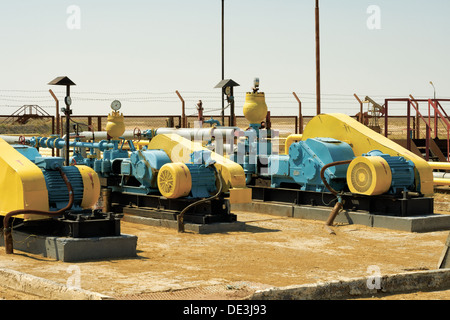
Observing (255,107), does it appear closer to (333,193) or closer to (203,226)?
(333,193)

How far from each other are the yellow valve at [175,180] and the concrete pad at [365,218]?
3159 millimetres

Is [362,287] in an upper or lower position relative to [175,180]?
lower

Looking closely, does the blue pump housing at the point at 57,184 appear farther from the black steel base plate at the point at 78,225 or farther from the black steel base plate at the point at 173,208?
the black steel base plate at the point at 173,208

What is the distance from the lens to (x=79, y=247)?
37.2ft

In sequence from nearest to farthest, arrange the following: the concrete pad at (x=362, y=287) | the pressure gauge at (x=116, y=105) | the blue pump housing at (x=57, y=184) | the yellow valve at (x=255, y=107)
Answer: the concrete pad at (x=362, y=287) → the blue pump housing at (x=57, y=184) → the pressure gauge at (x=116, y=105) → the yellow valve at (x=255, y=107)

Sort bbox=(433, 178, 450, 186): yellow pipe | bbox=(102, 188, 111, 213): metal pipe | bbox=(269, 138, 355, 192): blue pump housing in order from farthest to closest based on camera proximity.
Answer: bbox=(433, 178, 450, 186): yellow pipe, bbox=(269, 138, 355, 192): blue pump housing, bbox=(102, 188, 111, 213): metal pipe

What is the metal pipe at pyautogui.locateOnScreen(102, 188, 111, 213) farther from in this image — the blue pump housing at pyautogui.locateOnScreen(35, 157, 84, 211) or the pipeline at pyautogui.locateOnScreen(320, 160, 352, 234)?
the pipeline at pyautogui.locateOnScreen(320, 160, 352, 234)

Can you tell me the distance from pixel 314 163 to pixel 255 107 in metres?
2.42

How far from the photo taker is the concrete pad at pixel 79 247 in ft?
37.0

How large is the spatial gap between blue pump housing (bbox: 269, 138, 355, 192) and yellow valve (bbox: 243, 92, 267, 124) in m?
1.22

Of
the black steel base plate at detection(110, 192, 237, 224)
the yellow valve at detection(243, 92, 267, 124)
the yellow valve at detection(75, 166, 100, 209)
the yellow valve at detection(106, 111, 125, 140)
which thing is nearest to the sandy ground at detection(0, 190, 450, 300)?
the black steel base plate at detection(110, 192, 237, 224)

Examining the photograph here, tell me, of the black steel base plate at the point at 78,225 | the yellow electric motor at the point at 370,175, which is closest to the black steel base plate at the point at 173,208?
the yellow electric motor at the point at 370,175

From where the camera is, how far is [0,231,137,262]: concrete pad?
37.0ft

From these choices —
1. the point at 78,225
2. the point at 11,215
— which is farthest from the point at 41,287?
the point at 11,215
